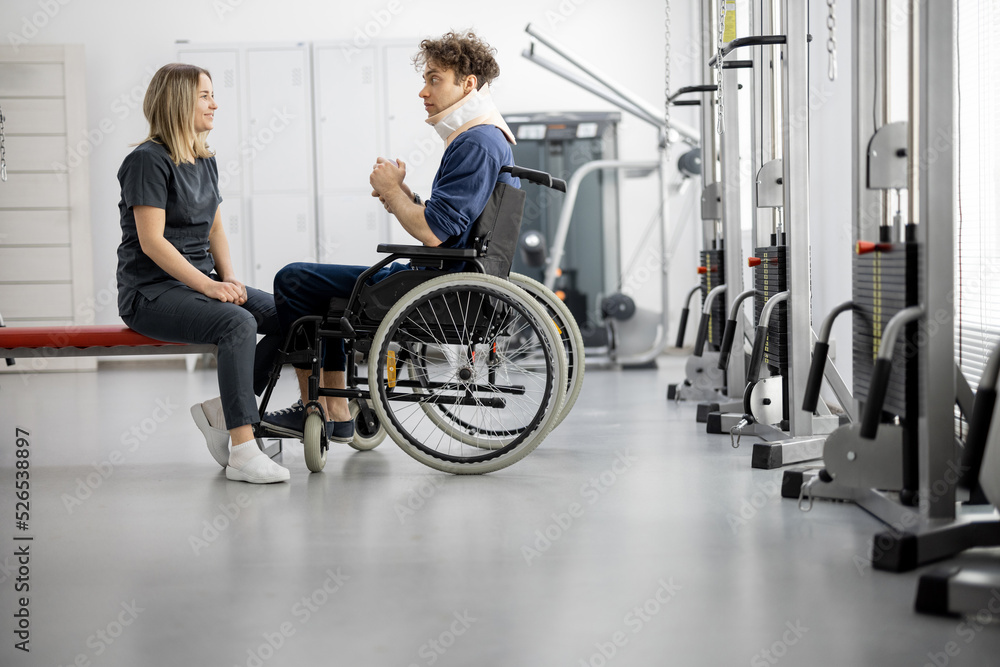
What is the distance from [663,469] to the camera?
248 cm

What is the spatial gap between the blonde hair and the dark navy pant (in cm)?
41

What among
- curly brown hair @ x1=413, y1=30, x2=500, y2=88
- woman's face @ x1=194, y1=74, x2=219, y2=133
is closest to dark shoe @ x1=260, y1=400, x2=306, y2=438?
woman's face @ x1=194, y1=74, x2=219, y2=133

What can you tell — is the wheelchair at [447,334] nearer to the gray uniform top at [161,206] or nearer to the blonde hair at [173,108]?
the gray uniform top at [161,206]

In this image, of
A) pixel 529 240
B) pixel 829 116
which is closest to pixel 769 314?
pixel 829 116

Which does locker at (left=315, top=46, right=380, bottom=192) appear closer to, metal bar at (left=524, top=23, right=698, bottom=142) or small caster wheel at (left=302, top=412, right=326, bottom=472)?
metal bar at (left=524, top=23, right=698, bottom=142)

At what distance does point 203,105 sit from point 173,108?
0.08 m

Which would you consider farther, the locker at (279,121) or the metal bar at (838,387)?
the locker at (279,121)

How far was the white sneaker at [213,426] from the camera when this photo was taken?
97.3 inches

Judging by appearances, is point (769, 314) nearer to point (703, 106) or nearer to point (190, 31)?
point (703, 106)

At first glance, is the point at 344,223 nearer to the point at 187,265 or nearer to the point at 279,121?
the point at 279,121

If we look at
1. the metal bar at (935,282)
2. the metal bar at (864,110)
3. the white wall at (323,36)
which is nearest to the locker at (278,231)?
the white wall at (323,36)

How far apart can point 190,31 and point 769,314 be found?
4815 millimetres

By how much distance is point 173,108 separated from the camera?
2400 millimetres

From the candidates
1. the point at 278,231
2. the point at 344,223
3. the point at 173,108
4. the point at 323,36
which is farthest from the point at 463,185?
the point at 323,36
